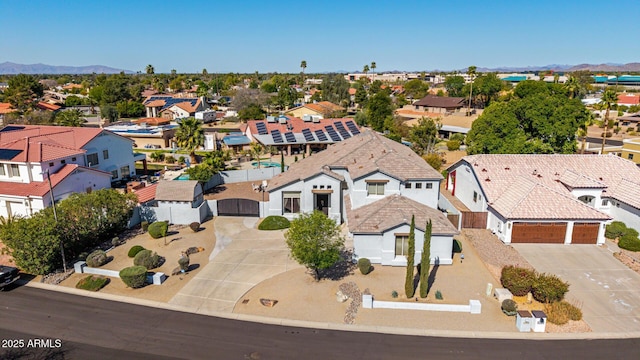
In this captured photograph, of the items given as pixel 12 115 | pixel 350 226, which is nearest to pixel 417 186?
pixel 350 226

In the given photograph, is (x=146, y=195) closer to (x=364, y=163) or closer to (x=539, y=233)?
(x=364, y=163)

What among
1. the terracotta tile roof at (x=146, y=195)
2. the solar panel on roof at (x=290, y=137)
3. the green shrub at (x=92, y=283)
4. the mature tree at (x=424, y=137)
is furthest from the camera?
the solar panel on roof at (x=290, y=137)

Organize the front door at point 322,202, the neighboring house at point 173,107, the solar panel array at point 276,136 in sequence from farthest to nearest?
the neighboring house at point 173,107 → the solar panel array at point 276,136 → the front door at point 322,202

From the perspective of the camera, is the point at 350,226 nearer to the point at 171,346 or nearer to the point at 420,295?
the point at 420,295

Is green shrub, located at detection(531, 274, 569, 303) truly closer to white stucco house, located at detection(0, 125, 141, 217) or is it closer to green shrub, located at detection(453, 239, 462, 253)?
green shrub, located at detection(453, 239, 462, 253)

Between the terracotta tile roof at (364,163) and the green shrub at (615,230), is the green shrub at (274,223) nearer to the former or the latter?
the terracotta tile roof at (364,163)

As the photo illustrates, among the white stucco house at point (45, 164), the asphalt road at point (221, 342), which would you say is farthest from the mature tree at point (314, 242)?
the white stucco house at point (45, 164)

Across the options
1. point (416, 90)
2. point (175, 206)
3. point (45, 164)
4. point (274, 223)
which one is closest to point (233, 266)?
point (274, 223)
